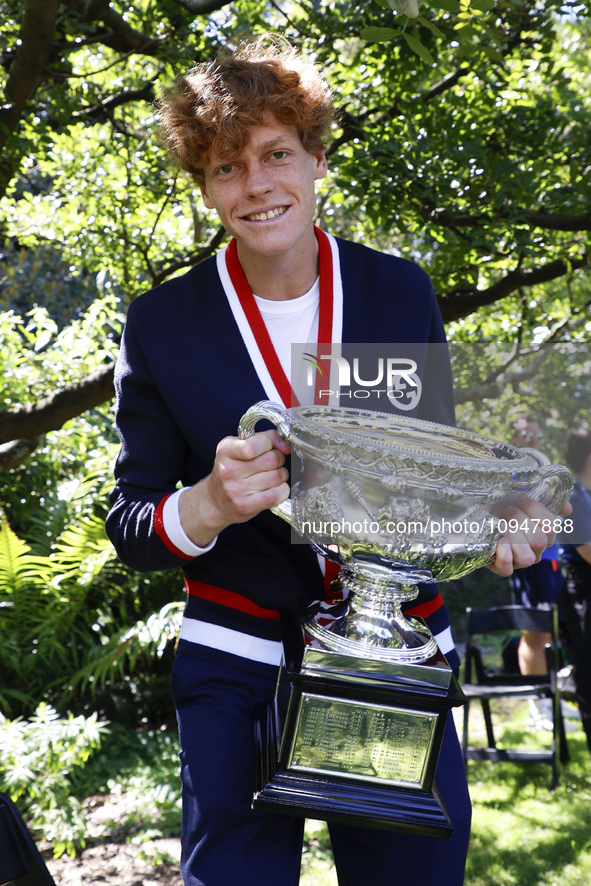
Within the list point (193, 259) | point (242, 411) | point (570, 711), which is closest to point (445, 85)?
point (193, 259)

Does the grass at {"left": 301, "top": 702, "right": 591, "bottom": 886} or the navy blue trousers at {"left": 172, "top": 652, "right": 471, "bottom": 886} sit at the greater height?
the navy blue trousers at {"left": 172, "top": 652, "right": 471, "bottom": 886}

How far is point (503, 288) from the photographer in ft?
10.9

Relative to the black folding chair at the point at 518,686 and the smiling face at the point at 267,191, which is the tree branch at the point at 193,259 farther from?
the black folding chair at the point at 518,686

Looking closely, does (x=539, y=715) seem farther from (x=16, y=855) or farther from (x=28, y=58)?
(x=28, y=58)

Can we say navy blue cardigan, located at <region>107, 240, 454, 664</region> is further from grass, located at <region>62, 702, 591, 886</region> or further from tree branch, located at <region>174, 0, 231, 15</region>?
grass, located at <region>62, 702, 591, 886</region>

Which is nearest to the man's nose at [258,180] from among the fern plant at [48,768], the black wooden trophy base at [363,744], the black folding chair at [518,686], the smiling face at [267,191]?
the smiling face at [267,191]

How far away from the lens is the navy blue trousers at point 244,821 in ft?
4.33

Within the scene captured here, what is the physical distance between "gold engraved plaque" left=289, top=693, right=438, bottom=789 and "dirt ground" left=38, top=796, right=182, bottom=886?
231cm

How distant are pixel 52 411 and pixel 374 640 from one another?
84.5 inches

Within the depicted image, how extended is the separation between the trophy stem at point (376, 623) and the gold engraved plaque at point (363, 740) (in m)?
0.09

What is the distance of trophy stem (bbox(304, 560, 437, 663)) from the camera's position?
48.9 inches

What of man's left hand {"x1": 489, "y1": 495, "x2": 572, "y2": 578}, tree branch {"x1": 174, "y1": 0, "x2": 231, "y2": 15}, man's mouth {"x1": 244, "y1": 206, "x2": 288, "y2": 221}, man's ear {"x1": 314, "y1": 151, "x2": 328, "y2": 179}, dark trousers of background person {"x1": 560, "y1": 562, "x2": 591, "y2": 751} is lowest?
dark trousers of background person {"x1": 560, "y1": 562, "x2": 591, "y2": 751}

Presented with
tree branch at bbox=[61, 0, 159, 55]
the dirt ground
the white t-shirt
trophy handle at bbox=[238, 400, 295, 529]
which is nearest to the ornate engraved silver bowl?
trophy handle at bbox=[238, 400, 295, 529]

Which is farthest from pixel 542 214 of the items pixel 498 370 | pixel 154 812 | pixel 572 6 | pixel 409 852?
pixel 154 812
